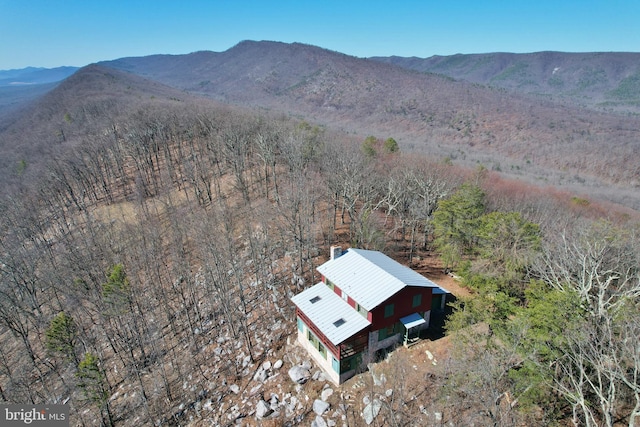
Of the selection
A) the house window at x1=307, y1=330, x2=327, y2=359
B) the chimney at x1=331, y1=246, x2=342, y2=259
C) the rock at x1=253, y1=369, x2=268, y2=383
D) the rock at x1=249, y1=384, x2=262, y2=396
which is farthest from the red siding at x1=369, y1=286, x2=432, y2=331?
the rock at x1=249, y1=384, x2=262, y2=396

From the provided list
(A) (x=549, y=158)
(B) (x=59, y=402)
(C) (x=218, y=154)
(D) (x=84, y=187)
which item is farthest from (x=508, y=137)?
(B) (x=59, y=402)

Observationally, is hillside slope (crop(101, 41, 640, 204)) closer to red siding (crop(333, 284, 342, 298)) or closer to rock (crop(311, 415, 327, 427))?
red siding (crop(333, 284, 342, 298))

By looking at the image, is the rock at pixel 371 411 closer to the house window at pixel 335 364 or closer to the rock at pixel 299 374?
the house window at pixel 335 364

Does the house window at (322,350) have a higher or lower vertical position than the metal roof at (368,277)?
lower

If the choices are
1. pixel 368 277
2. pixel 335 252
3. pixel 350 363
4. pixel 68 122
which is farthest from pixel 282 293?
pixel 68 122

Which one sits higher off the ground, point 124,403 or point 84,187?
point 84,187

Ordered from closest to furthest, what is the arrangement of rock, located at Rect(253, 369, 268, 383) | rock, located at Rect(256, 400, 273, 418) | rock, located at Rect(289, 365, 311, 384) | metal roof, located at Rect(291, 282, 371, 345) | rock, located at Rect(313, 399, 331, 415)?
rock, located at Rect(313, 399, 331, 415) → rock, located at Rect(256, 400, 273, 418) → metal roof, located at Rect(291, 282, 371, 345) → rock, located at Rect(289, 365, 311, 384) → rock, located at Rect(253, 369, 268, 383)

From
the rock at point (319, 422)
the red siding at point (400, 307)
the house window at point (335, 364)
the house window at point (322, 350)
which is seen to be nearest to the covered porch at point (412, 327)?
the red siding at point (400, 307)

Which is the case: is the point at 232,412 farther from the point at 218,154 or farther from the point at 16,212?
the point at 16,212
